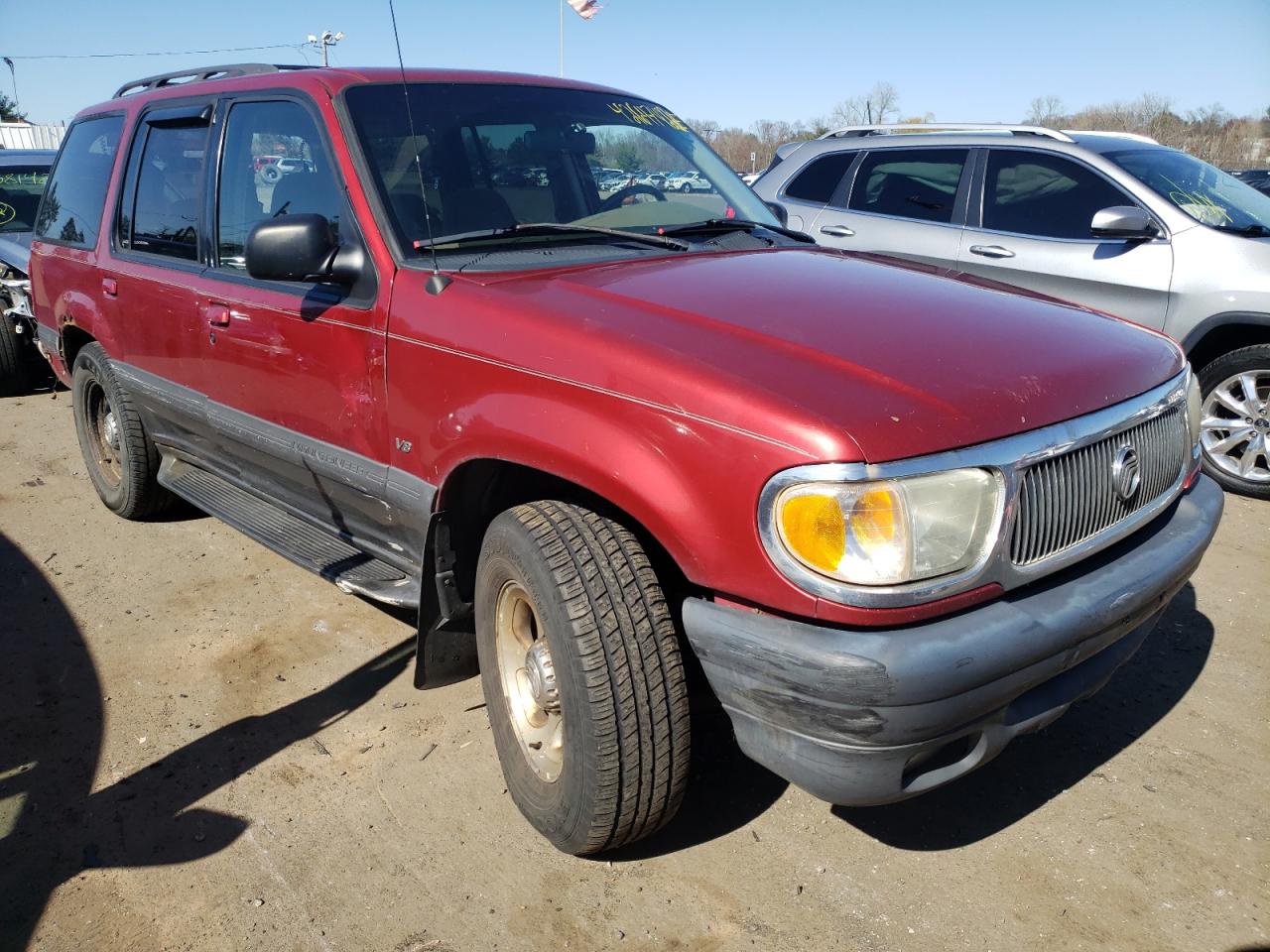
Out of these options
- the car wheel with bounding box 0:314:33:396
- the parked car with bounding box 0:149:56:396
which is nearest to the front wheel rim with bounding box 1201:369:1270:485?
the parked car with bounding box 0:149:56:396

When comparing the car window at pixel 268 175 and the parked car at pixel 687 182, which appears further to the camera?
the parked car at pixel 687 182

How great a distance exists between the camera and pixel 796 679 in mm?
1913

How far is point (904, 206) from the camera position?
6238mm

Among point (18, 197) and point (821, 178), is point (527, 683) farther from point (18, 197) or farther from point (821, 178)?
point (18, 197)

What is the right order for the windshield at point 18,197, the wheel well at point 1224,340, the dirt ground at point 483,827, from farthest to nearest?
the windshield at point 18,197 → the wheel well at point 1224,340 → the dirt ground at point 483,827

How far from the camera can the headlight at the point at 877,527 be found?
1866mm

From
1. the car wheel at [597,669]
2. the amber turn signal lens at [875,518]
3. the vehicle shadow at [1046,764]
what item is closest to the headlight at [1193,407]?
the vehicle shadow at [1046,764]

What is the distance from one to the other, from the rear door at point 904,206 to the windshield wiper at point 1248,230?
139cm

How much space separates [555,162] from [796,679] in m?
2.06

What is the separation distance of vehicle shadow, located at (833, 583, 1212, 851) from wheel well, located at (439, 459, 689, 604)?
3.13ft

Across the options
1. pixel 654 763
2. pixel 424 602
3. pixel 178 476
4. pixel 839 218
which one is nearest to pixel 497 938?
pixel 654 763

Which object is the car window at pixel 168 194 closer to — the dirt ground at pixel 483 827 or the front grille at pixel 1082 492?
the dirt ground at pixel 483 827

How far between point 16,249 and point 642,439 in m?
7.15

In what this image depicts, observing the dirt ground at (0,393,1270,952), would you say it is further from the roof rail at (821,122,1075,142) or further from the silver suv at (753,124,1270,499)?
the roof rail at (821,122,1075,142)
